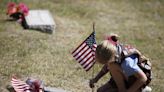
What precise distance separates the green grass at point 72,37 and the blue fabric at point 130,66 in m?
1.61

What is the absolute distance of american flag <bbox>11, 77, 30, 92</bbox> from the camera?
5910mm

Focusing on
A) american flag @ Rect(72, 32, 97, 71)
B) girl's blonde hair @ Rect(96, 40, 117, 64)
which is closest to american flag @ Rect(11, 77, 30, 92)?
american flag @ Rect(72, 32, 97, 71)

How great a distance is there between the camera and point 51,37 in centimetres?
855

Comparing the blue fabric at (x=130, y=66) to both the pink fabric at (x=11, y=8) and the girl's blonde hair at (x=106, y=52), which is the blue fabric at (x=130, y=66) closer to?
the girl's blonde hair at (x=106, y=52)

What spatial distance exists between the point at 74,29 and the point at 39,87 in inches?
137

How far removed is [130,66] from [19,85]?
5.93 ft

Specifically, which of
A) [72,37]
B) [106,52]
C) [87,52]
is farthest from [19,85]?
[72,37]

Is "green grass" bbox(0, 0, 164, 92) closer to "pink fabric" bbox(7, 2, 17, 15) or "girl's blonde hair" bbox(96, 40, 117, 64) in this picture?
"pink fabric" bbox(7, 2, 17, 15)

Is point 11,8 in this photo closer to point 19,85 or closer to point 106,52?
point 19,85

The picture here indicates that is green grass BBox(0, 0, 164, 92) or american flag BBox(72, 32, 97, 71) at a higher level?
american flag BBox(72, 32, 97, 71)

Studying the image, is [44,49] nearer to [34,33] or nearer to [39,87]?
[34,33]

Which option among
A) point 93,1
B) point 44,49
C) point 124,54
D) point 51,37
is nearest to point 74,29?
point 51,37

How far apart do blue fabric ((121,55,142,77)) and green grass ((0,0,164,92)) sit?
161 centimetres

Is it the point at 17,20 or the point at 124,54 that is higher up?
the point at 124,54
